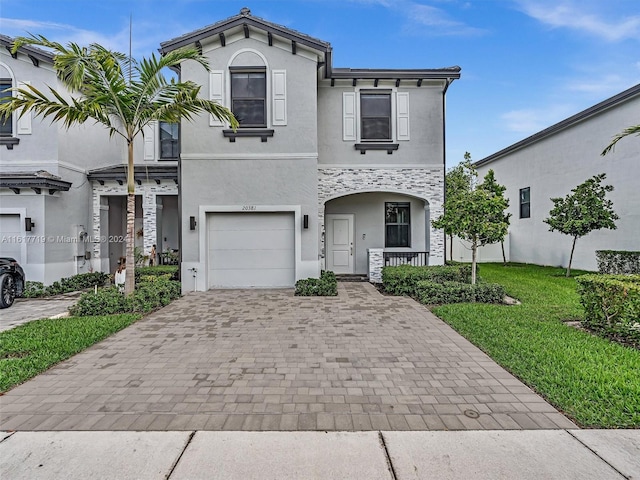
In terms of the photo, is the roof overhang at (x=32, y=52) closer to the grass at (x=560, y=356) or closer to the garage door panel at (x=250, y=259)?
A: the garage door panel at (x=250, y=259)

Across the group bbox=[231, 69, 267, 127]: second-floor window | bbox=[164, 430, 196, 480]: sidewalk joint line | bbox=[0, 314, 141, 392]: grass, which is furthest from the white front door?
bbox=[164, 430, 196, 480]: sidewalk joint line

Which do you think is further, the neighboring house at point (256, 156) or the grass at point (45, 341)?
the neighboring house at point (256, 156)

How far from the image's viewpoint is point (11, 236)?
1013 cm

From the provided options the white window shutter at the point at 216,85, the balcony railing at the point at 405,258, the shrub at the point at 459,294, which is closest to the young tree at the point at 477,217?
the shrub at the point at 459,294

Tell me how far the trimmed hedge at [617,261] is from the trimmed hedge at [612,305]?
6896 millimetres

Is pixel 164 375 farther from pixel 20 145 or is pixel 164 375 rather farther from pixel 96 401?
pixel 20 145

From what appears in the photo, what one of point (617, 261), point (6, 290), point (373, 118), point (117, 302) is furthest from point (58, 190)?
point (617, 261)

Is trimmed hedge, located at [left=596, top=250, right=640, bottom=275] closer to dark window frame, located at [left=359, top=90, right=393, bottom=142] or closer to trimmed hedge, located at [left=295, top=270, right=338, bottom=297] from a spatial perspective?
dark window frame, located at [left=359, top=90, right=393, bottom=142]

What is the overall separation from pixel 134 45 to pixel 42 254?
21.1 ft

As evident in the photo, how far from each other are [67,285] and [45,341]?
20.0 ft

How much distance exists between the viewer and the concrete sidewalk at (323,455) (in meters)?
2.45

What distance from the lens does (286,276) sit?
10227mm

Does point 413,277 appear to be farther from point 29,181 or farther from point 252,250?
point 29,181

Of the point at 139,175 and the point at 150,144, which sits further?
the point at 150,144
